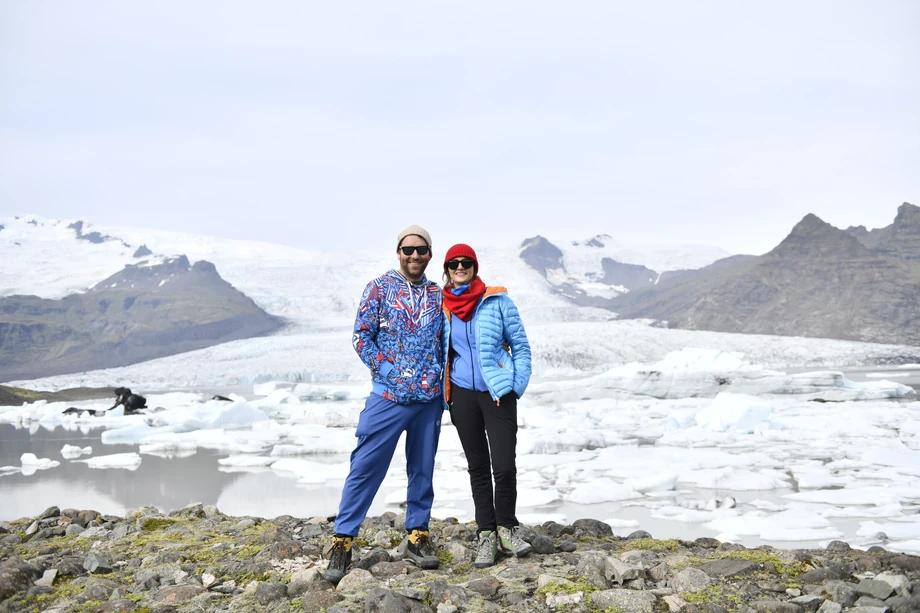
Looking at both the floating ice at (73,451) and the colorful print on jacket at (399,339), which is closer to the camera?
the colorful print on jacket at (399,339)

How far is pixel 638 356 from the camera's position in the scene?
26953 millimetres

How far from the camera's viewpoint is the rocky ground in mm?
2414

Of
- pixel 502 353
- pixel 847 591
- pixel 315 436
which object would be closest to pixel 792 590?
pixel 847 591

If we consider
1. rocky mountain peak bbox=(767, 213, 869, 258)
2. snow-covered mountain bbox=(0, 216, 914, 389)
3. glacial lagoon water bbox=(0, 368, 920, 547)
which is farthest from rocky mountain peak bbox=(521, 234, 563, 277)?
glacial lagoon water bbox=(0, 368, 920, 547)

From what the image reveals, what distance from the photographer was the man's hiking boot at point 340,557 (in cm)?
277

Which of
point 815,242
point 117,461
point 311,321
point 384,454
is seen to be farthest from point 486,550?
point 815,242

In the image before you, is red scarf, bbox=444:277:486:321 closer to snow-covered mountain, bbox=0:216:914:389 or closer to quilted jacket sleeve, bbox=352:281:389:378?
quilted jacket sleeve, bbox=352:281:389:378

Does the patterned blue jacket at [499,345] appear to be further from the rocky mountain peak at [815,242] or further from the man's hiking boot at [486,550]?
the rocky mountain peak at [815,242]

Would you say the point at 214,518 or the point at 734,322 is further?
the point at 734,322

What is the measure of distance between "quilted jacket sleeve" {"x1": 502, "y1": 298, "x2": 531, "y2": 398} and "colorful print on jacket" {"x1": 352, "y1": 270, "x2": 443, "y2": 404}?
32cm

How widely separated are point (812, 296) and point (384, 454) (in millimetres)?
61101

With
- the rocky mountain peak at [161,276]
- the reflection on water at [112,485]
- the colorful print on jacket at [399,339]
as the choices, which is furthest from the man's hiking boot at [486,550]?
the rocky mountain peak at [161,276]

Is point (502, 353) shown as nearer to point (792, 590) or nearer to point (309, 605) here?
point (309, 605)

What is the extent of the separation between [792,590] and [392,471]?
19.5 feet
